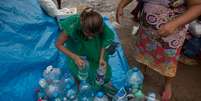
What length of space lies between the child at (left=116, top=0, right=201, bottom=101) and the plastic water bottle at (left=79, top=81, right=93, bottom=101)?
52 centimetres

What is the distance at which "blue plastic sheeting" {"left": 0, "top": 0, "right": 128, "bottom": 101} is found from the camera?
9.16 feet

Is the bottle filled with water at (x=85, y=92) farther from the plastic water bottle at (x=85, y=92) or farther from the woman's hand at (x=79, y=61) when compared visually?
the woman's hand at (x=79, y=61)

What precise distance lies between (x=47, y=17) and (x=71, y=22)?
1349 mm

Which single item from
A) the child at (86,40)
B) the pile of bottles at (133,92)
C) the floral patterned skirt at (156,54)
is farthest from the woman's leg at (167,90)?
the child at (86,40)

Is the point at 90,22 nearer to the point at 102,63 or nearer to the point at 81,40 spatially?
the point at 81,40

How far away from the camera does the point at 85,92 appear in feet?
8.70

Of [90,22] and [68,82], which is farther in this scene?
[68,82]

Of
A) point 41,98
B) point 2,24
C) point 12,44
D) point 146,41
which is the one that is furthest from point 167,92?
point 2,24

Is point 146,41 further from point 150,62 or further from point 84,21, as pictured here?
point 84,21

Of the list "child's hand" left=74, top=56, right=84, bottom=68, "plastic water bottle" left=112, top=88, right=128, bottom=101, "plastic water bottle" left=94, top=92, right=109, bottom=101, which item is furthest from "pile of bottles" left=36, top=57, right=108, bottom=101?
"child's hand" left=74, top=56, right=84, bottom=68

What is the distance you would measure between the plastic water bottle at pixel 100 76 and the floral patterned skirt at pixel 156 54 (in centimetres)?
45

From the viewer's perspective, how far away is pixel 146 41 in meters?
2.70

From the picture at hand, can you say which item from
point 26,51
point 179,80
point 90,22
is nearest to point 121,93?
point 90,22

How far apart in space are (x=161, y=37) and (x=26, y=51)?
4.16ft
